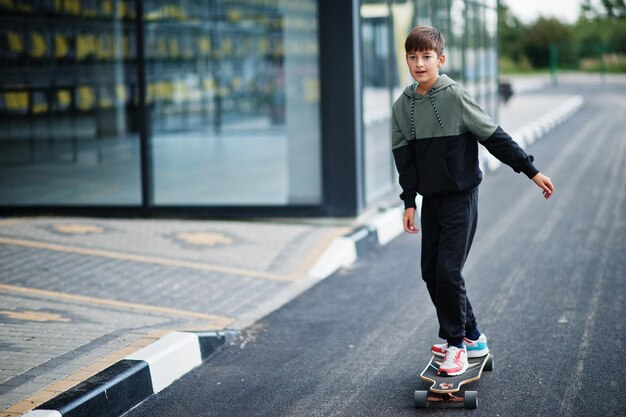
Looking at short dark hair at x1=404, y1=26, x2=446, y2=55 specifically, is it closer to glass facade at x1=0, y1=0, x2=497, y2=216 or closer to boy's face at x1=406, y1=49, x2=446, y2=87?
boy's face at x1=406, y1=49, x2=446, y2=87

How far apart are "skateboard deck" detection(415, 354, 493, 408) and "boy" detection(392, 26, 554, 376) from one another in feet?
0.15

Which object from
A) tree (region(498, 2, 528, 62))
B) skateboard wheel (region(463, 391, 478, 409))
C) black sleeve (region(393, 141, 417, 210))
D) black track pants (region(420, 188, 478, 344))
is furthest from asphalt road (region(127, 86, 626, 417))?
tree (region(498, 2, 528, 62))

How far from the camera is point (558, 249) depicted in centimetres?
830

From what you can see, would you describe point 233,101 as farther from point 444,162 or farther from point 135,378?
point 444,162

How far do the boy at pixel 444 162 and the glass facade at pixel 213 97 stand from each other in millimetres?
4693

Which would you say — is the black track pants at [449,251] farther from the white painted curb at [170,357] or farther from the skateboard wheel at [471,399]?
the white painted curb at [170,357]

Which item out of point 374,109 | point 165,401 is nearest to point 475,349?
point 165,401

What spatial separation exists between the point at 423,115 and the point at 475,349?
3.93 feet

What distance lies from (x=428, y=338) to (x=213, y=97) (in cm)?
1557

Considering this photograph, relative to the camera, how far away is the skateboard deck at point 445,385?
449cm

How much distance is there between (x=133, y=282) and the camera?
276 inches

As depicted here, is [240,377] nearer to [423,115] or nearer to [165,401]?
[165,401]

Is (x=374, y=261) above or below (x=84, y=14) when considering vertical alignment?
below

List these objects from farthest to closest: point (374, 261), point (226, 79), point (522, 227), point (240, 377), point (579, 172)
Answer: point (226, 79) < point (579, 172) < point (522, 227) < point (374, 261) < point (240, 377)
